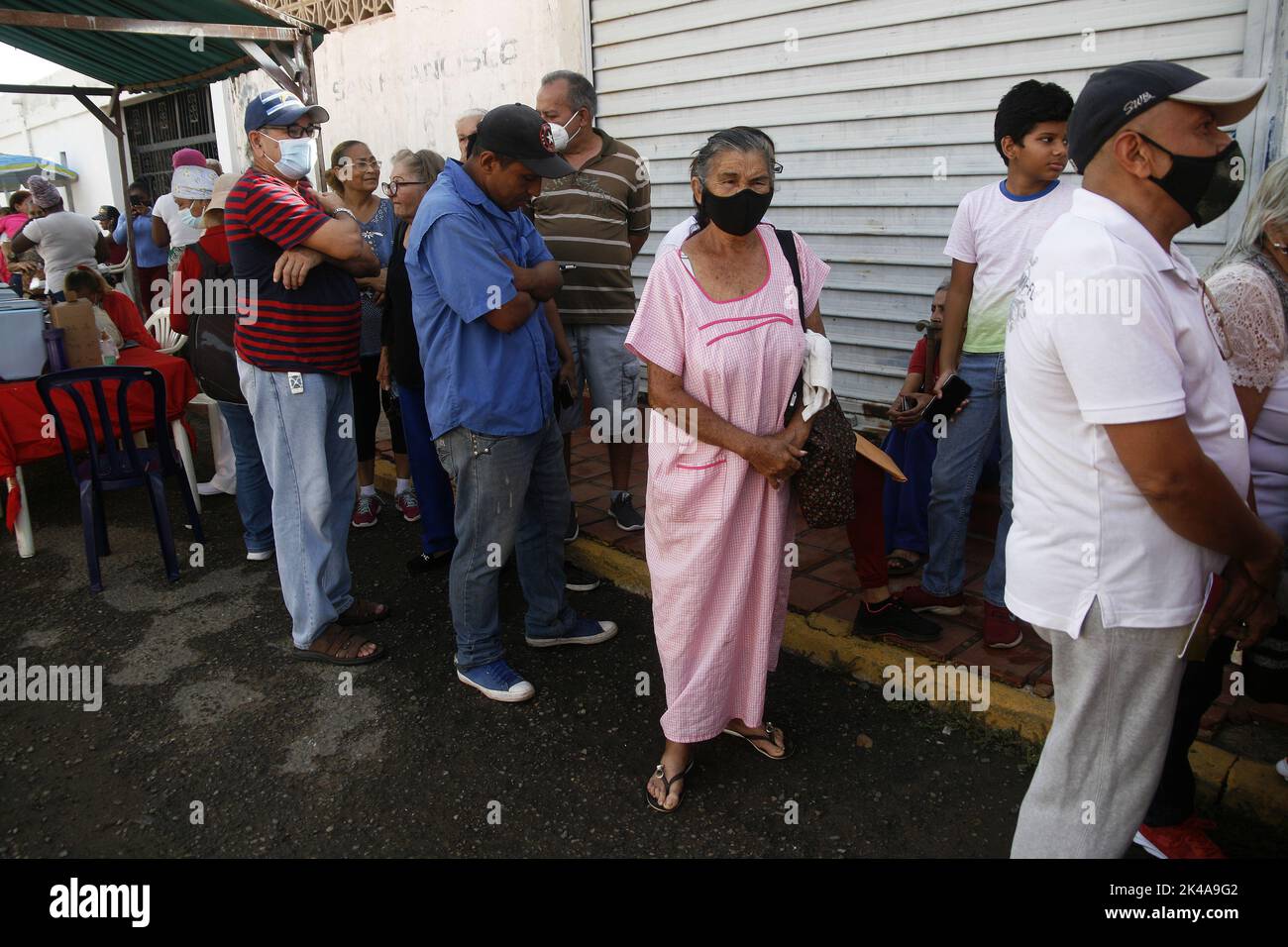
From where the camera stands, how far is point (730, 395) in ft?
8.58

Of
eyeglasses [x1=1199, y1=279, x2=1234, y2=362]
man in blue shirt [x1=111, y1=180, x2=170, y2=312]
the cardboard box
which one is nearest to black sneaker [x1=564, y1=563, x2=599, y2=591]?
eyeglasses [x1=1199, y1=279, x2=1234, y2=362]

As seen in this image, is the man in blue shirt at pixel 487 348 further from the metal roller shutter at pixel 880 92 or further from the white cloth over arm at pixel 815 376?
the metal roller shutter at pixel 880 92

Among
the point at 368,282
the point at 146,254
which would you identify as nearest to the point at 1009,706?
the point at 368,282

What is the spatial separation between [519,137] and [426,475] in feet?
6.38

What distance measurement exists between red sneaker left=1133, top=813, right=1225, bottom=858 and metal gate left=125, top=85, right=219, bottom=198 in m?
12.5

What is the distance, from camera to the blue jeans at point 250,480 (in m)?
4.56

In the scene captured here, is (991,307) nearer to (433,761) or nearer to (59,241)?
(433,761)

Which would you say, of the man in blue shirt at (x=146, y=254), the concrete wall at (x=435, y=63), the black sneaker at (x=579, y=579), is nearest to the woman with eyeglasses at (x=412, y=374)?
the black sneaker at (x=579, y=579)

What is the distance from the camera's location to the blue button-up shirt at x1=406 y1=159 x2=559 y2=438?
9.87ft

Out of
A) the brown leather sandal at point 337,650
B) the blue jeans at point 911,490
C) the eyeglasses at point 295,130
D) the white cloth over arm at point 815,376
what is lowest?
the brown leather sandal at point 337,650

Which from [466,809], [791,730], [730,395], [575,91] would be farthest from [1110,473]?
[575,91]

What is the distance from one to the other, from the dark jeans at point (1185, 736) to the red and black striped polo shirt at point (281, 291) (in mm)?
3100

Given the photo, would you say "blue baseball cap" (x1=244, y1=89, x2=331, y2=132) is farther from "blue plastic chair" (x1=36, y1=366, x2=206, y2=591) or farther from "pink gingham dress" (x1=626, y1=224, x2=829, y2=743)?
"blue plastic chair" (x1=36, y1=366, x2=206, y2=591)

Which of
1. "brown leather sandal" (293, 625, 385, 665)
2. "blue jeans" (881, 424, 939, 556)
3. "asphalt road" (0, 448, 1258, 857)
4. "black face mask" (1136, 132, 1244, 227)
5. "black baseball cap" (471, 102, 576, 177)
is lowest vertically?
"asphalt road" (0, 448, 1258, 857)
